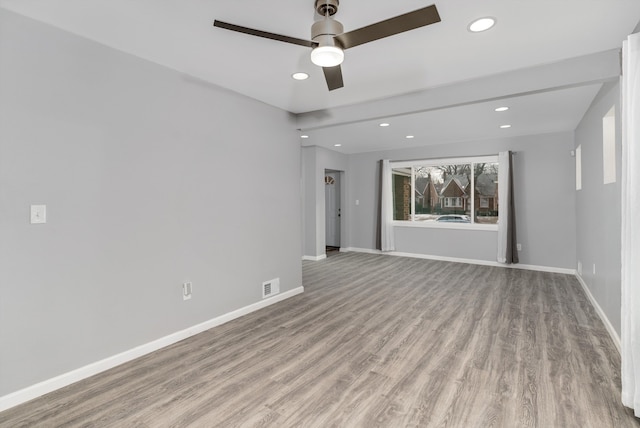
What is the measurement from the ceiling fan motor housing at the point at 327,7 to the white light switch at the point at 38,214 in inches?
84.8

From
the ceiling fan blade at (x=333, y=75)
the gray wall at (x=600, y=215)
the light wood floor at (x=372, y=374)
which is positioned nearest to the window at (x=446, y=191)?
the gray wall at (x=600, y=215)

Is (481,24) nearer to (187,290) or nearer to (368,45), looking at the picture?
(368,45)

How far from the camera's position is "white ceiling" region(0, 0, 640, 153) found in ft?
6.65

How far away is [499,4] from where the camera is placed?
2.01 meters

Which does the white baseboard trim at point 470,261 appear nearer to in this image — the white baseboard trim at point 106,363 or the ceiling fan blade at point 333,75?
the white baseboard trim at point 106,363

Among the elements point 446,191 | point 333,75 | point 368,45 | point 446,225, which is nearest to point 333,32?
point 333,75

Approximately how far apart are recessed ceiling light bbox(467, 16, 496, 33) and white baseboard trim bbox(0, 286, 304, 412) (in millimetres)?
3282

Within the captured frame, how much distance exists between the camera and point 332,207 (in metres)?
8.51

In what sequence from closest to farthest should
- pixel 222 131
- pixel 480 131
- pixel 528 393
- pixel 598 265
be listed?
pixel 528 393
pixel 222 131
pixel 598 265
pixel 480 131

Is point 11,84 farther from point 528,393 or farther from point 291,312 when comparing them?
point 528,393

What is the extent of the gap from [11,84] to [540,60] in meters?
3.83

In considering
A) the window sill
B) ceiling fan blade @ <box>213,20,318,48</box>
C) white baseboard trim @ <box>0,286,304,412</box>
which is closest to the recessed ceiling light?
ceiling fan blade @ <box>213,20,318,48</box>

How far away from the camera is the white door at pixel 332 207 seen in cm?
834

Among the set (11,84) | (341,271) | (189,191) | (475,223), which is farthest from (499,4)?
(475,223)
